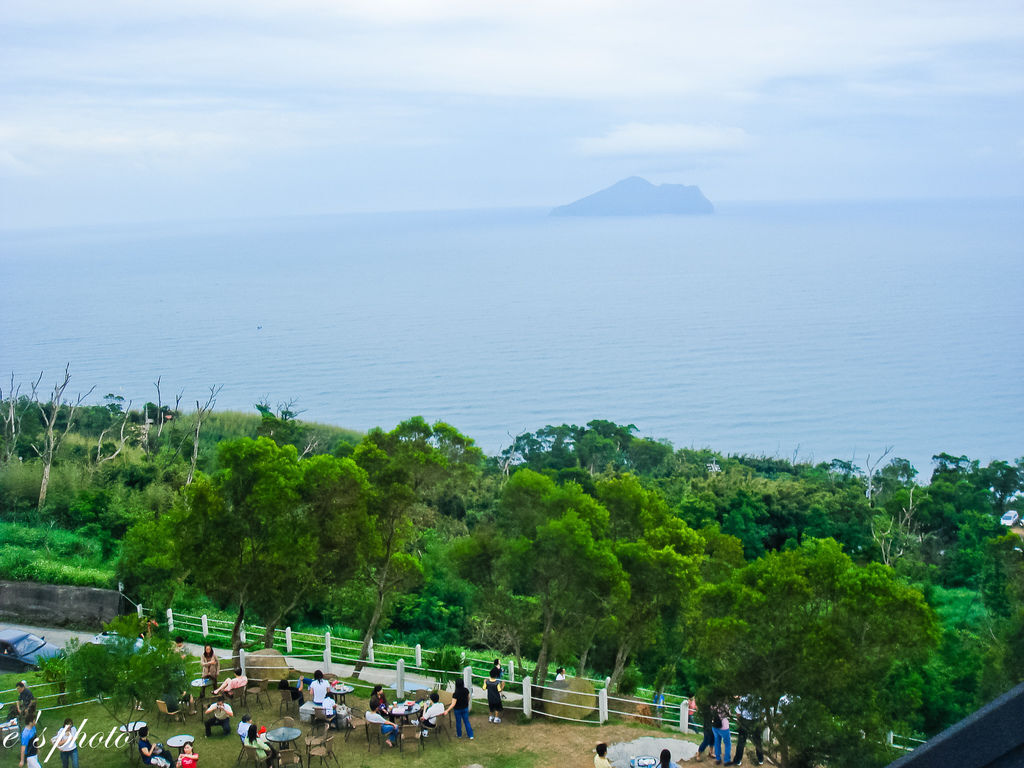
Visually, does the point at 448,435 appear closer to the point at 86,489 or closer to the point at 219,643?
the point at 219,643

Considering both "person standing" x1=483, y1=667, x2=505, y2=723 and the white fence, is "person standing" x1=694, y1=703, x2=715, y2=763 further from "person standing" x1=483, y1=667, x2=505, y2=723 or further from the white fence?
"person standing" x1=483, y1=667, x2=505, y2=723

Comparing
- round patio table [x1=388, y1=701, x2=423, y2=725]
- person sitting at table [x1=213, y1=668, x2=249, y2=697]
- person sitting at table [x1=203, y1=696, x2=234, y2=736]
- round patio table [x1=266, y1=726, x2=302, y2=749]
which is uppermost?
round patio table [x1=266, y1=726, x2=302, y2=749]

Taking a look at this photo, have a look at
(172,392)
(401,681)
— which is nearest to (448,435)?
(401,681)

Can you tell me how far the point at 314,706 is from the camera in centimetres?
1466

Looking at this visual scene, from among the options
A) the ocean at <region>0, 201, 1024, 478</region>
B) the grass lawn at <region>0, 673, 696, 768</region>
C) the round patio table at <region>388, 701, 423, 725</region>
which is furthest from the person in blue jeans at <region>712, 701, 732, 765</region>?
the ocean at <region>0, 201, 1024, 478</region>

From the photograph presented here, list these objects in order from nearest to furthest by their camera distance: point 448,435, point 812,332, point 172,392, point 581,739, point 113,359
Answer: point 581,739
point 448,435
point 172,392
point 113,359
point 812,332

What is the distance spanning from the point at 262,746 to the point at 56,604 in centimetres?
1443

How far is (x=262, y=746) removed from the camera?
13.2 metres

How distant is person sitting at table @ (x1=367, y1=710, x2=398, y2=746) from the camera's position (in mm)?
14303

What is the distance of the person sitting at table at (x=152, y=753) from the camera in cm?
1339

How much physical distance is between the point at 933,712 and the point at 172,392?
72.8 m

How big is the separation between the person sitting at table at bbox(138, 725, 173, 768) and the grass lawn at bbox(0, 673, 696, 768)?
590mm

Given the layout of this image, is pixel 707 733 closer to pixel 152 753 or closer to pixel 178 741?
pixel 178 741

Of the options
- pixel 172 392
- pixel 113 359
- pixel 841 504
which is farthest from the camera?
pixel 113 359
